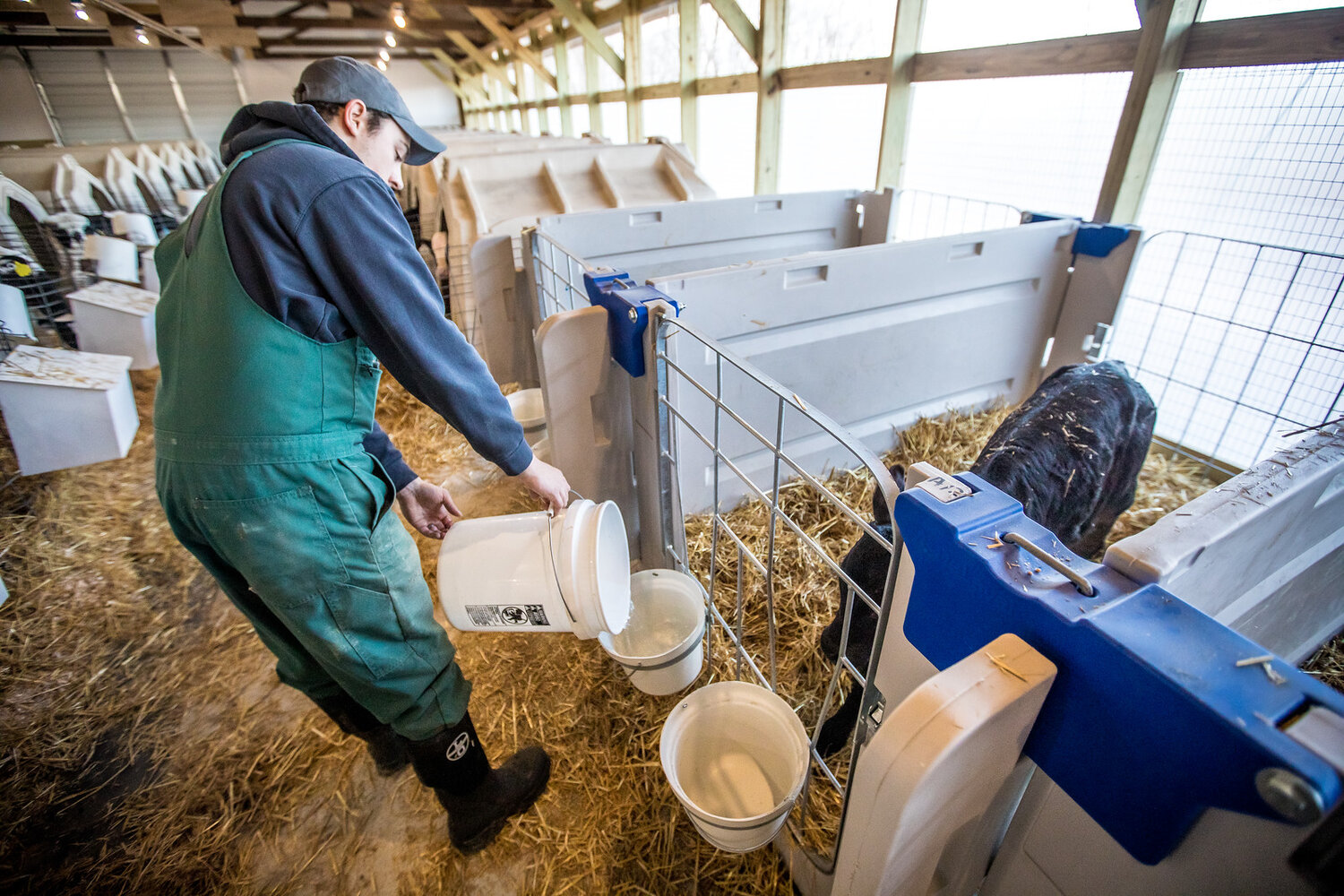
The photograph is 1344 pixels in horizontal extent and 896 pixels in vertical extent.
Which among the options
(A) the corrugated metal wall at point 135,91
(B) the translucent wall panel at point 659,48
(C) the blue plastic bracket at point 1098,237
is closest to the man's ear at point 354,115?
(C) the blue plastic bracket at point 1098,237

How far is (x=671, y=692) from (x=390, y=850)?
0.81 metres

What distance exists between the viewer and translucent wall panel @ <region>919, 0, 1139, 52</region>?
2.51 m

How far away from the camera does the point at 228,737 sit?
1838mm

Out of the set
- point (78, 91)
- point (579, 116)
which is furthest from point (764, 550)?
point (78, 91)

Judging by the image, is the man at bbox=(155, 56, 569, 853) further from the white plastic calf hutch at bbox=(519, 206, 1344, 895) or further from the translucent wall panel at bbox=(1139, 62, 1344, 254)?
the translucent wall panel at bbox=(1139, 62, 1344, 254)

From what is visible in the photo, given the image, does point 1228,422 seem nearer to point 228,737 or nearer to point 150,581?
point 228,737

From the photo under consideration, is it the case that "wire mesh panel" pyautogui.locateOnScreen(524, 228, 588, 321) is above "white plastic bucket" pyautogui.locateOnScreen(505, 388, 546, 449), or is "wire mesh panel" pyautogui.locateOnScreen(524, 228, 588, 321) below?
above

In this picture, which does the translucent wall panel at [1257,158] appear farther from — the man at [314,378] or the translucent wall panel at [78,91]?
the translucent wall panel at [78,91]

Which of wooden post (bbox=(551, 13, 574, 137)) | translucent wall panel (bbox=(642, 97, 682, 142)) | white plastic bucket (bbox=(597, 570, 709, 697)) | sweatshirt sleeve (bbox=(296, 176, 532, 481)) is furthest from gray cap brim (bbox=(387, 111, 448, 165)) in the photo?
wooden post (bbox=(551, 13, 574, 137))

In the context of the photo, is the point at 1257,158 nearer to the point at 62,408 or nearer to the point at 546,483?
the point at 546,483

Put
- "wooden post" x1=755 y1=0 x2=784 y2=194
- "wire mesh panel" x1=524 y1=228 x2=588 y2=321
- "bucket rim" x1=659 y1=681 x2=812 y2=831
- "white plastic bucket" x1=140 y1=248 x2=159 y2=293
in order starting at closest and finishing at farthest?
"bucket rim" x1=659 y1=681 x2=812 y2=831 < "wire mesh panel" x1=524 y1=228 x2=588 y2=321 < "wooden post" x1=755 y1=0 x2=784 y2=194 < "white plastic bucket" x1=140 y1=248 x2=159 y2=293

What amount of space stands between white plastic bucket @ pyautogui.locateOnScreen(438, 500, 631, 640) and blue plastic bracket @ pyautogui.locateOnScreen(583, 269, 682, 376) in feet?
1.41

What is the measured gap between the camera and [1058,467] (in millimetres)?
1339

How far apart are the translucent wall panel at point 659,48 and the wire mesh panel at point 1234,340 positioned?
222 inches
